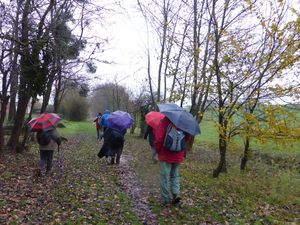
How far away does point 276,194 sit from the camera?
10141mm

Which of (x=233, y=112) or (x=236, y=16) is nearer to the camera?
(x=233, y=112)

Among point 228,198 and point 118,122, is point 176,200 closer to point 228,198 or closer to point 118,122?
point 228,198

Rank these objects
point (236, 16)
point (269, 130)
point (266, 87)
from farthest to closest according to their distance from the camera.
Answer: point (236, 16) → point (266, 87) → point (269, 130)

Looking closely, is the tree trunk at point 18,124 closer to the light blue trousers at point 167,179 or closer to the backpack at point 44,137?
the backpack at point 44,137

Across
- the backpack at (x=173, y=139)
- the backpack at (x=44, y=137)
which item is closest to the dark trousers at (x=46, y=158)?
the backpack at (x=44, y=137)

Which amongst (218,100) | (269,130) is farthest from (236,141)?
(269,130)

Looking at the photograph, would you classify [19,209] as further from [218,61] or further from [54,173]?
[218,61]

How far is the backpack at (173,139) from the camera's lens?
762cm

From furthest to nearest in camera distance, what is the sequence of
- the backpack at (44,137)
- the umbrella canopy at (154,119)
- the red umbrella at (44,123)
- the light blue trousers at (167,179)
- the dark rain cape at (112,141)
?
the dark rain cape at (112,141) < the backpack at (44,137) < the red umbrella at (44,123) < the umbrella canopy at (154,119) < the light blue trousers at (167,179)

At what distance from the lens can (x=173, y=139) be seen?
301 inches

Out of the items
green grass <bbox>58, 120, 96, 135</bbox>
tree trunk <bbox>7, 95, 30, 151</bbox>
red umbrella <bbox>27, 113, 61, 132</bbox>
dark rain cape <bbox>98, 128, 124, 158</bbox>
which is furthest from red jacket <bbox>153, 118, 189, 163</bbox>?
green grass <bbox>58, 120, 96, 135</bbox>

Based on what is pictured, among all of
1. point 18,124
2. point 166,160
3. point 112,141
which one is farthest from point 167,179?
point 18,124

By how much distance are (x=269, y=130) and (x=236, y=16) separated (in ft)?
15.2

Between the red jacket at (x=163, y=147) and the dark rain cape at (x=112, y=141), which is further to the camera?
the dark rain cape at (x=112, y=141)
